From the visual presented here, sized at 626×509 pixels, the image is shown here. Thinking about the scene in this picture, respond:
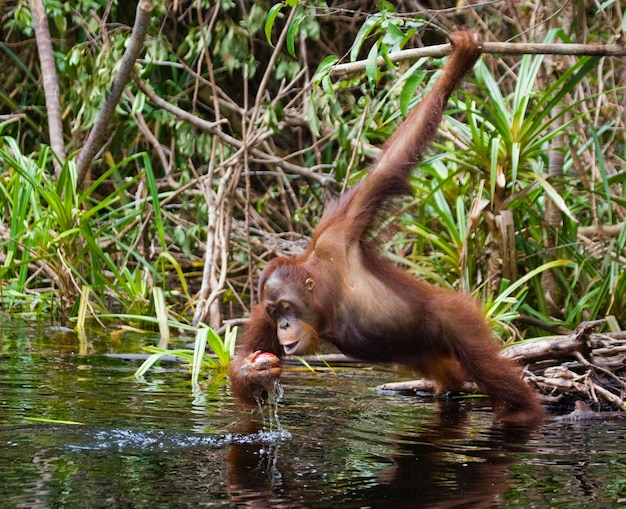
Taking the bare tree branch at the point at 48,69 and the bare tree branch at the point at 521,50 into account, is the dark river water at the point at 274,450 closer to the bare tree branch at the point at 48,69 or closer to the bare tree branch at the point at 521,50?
the bare tree branch at the point at 521,50

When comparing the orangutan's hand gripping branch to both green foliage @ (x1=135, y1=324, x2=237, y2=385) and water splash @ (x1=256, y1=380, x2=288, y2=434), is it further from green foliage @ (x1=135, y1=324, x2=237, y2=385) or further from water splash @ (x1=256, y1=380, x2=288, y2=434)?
green foliage @ (x1=135, y1=324, x2=237, y2=385)

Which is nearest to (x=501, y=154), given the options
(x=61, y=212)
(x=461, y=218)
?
(x=461, y=218)

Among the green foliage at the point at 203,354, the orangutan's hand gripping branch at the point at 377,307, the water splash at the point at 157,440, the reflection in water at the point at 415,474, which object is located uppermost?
the orangutan's hand gripping branch at the point at 377,307

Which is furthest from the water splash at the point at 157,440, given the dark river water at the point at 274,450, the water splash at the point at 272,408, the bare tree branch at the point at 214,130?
the bare tree branch at the point at 214,130

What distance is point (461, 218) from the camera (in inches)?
229

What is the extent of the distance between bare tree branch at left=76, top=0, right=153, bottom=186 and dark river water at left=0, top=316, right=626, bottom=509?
2.39 m

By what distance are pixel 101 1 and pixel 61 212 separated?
241cm

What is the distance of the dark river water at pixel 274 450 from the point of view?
2.65 m

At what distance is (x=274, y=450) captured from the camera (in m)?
3.29

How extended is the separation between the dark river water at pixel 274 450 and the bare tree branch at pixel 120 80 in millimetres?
2394

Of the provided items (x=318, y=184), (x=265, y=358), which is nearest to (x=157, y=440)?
(x=265, y=358)

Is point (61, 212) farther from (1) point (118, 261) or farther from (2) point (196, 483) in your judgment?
(2) point (196, 483)

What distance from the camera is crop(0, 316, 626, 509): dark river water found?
8.69ft

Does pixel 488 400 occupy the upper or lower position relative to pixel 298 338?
lower
